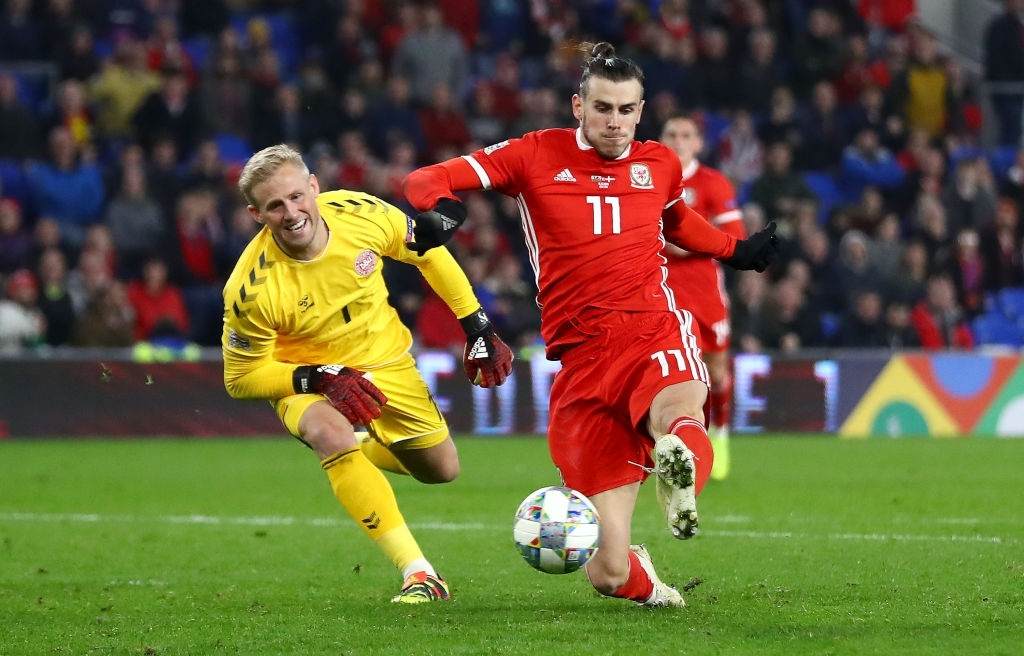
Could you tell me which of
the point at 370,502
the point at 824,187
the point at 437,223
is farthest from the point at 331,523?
the point at 824,187

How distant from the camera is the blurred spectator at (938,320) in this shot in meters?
16.8

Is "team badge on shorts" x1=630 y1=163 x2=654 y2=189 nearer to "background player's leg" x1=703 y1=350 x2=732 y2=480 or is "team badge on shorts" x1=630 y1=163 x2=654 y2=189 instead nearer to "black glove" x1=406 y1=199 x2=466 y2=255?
"black glove" x1=406 y1=199 x2=466 y2=255

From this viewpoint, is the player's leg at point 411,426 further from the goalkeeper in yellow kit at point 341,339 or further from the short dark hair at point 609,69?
the short dark hair at point 609,69

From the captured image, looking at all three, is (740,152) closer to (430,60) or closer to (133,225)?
(430,60)

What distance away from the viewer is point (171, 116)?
17.2 meters

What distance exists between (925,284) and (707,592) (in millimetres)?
11010

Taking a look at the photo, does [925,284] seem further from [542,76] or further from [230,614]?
[230,614]

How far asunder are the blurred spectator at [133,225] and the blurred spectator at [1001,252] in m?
8.54

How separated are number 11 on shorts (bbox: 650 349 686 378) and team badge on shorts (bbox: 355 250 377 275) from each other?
1.46 metres

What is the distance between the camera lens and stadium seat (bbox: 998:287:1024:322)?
17547 millimetres

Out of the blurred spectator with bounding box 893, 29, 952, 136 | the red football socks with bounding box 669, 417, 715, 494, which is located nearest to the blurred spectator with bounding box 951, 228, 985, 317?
the blurred spectator with bounding box 893, 29, 952, 136

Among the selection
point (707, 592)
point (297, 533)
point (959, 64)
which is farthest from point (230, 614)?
point (959, 64)

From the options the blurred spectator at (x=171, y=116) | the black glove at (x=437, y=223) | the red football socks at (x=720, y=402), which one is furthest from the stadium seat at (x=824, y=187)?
the black glove at (x=437, y=223)

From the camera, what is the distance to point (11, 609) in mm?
6656
